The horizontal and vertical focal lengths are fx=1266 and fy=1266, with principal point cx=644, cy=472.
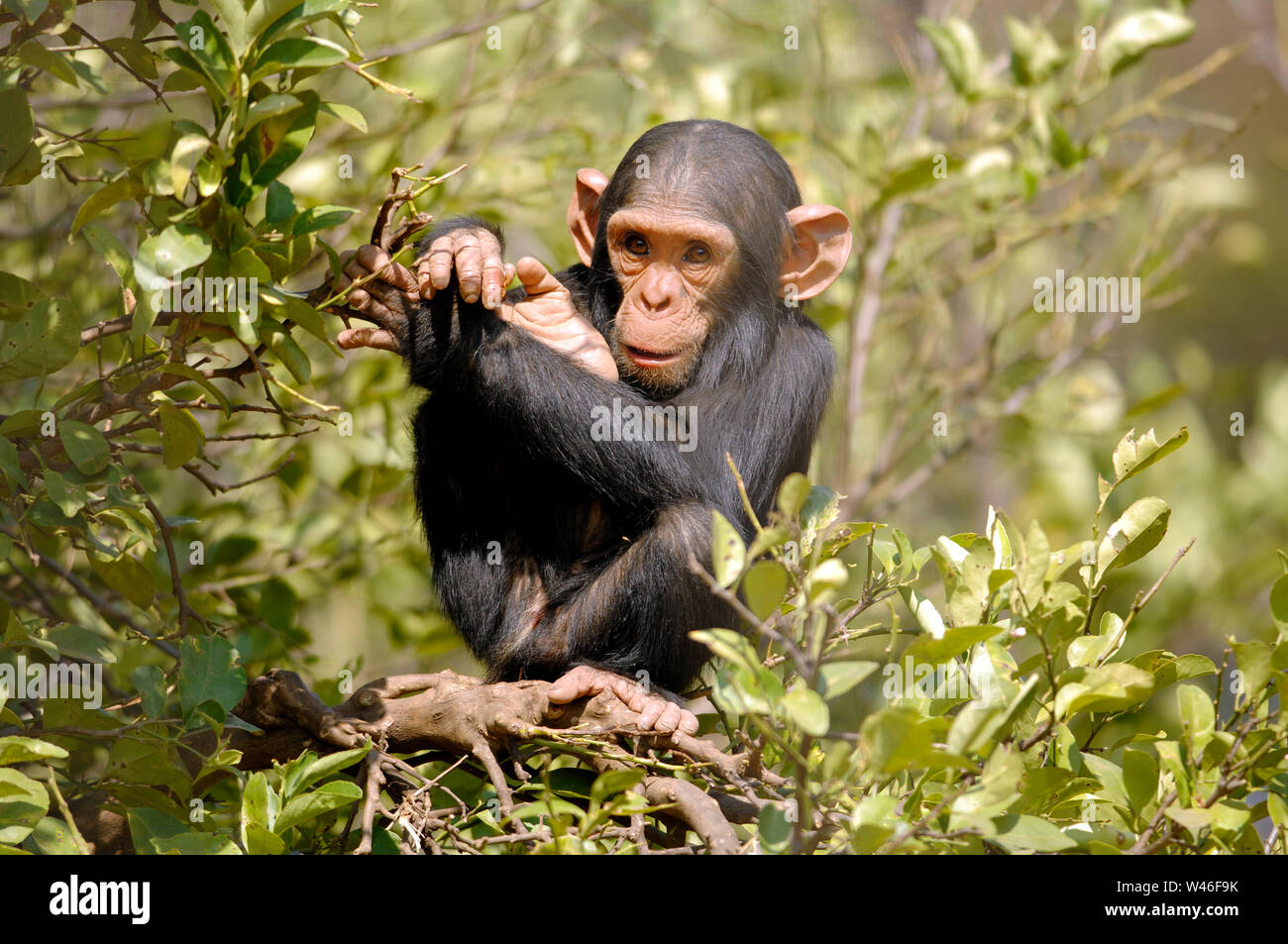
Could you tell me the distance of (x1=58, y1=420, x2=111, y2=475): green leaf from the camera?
9.84ft

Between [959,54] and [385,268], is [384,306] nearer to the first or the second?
[385,268]

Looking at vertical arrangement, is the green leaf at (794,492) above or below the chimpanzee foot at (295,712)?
above

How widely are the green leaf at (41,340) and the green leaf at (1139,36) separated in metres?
4.32

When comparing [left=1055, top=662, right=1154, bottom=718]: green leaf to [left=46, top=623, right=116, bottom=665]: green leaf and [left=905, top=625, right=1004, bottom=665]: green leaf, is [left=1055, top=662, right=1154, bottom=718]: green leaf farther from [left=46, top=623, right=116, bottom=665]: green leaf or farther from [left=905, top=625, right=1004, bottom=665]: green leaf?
[left=46, top=623, right=116, bottom=665]: green leaf

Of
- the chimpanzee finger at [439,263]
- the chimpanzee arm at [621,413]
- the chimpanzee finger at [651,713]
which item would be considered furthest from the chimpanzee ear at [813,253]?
the chimpanzee finger at [651,713]

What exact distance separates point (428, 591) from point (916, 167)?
2963 millimetres

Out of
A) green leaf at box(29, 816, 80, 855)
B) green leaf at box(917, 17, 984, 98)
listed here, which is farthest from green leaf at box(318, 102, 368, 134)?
green leaf at box(917, 17, 984, 98)

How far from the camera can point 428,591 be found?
5996mm

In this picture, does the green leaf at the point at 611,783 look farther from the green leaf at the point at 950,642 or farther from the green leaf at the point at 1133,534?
the green leaf at the point at 1133,534

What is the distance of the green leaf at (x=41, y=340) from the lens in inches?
122

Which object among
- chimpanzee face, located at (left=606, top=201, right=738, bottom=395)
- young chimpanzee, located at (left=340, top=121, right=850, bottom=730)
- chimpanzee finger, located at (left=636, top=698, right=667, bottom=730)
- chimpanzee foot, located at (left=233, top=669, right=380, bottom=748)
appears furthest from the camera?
chimpanzee face, located at (left=606, top=201, right=738, bottom=395)
